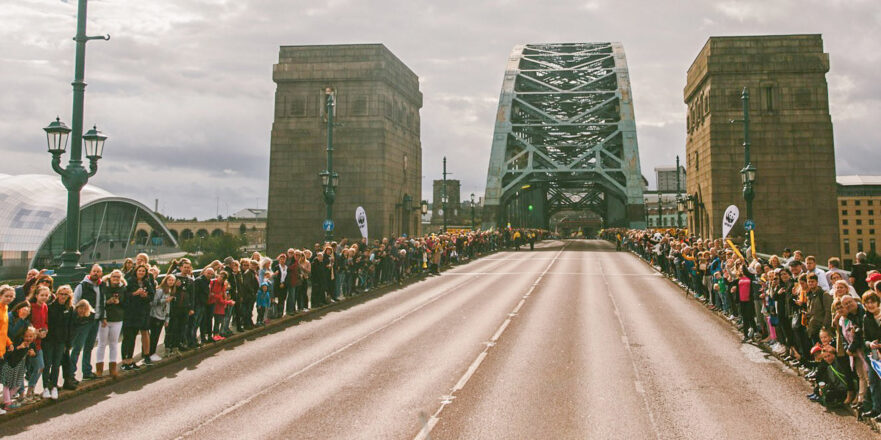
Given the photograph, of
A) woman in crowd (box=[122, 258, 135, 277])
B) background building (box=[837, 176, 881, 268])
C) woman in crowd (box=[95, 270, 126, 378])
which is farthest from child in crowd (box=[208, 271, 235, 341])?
background building (box=[837, 176, 881, 268])

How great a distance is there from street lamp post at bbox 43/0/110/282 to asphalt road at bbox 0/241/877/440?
3.34 m

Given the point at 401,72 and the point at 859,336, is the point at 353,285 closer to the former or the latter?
the point at 859,336

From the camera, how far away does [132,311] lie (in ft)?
33.2

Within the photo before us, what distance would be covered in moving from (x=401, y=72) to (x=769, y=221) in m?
24.3

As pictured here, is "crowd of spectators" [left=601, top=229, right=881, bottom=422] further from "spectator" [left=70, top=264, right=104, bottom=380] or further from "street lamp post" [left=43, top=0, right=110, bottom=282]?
"street lamp post" [left=43, top=0, right=110, bottom=282]

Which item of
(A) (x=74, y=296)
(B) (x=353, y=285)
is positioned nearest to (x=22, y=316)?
(A) (x=74, y=296)

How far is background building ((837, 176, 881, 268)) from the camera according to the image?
5595 inches

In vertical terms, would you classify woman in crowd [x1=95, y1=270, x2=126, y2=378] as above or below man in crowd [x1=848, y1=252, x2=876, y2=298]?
below

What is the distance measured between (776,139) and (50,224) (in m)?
62.3

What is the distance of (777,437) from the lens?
269 inches

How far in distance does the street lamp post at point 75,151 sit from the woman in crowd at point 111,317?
6.65ft

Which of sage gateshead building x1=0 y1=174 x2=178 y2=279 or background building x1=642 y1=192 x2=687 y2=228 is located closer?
sage gateshead building x1=0 y1=174 x2=178 y2=279

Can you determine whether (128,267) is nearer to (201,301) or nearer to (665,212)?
(201,301)

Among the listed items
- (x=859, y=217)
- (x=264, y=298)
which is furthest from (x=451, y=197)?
(x=859, y=217)
